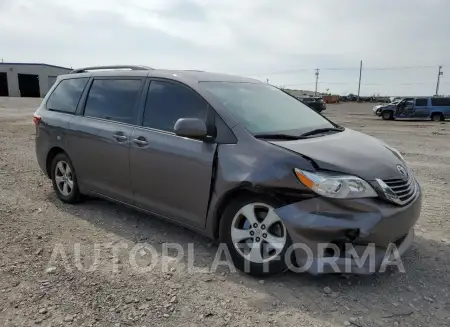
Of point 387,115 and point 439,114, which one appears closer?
point 439,114

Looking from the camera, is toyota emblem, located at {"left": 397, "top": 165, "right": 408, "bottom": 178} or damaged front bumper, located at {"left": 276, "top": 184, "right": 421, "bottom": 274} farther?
toyota emblem, located at {"left": 397, "top": 165, "right": 408, "bottom": 178}

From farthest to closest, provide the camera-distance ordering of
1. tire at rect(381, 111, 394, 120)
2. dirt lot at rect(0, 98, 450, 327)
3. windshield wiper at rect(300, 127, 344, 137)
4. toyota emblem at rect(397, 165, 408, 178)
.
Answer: tire at rect(381, 111, 394, 120)
windshield wiper at rect(300, 127, 344, 137)
toyota emblem at rect(397, 165, 408, 178)
dirt lot at rect(0, 98, 450, 327)

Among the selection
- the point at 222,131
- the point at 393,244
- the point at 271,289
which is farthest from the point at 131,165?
the point at 393,244

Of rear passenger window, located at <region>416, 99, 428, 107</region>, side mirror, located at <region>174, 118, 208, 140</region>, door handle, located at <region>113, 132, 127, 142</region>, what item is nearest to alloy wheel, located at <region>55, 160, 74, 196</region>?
door handle, located at <region>113, 132, 127, 142</region>

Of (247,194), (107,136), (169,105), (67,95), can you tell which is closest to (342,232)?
(247,194)

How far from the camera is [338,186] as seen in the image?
2.73 metres

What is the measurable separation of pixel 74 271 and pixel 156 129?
1.49 m

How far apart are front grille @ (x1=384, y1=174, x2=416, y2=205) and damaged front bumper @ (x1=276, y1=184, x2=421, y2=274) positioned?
0.34 feet

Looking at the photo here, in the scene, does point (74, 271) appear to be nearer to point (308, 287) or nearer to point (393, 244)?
point (308, 287)

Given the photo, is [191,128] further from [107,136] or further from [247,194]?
[107,136]

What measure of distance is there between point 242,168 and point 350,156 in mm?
861

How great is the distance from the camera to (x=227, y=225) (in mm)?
3199

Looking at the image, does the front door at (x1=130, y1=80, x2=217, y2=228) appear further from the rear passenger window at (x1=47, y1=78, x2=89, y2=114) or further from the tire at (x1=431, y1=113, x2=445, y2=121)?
the tire at (x1=431, y1=113, x2=445, y2=121)

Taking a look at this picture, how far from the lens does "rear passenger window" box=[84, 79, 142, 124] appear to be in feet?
13.3
